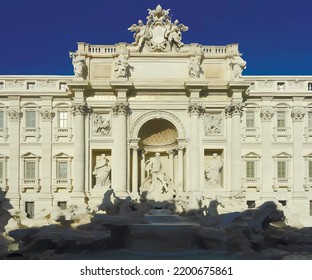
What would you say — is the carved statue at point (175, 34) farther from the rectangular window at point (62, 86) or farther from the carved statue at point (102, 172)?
the carved statue at point (102, 172)

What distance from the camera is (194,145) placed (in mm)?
28375

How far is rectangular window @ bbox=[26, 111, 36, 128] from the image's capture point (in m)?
29.9

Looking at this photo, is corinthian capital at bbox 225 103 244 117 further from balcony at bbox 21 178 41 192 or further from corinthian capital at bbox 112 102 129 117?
balcony at bbox 21 178 41 192

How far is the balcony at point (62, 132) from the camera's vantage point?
29641 mm

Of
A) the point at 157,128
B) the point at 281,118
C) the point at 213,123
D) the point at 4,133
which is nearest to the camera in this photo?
the point at 213,123

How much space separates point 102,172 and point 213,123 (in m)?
8.67

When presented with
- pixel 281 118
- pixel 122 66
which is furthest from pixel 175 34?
pixel 281 118

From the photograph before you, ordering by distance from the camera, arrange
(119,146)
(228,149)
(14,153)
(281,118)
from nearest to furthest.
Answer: (119,146) < (228,149) < (14,153) < (281,118)

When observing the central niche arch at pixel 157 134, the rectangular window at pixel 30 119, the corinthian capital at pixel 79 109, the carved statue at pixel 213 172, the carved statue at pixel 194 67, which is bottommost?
the carved statue at pixel 213 172

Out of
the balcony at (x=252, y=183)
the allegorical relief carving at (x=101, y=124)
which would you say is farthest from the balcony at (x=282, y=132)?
the allegorical relief carving at (x=101, y=124)

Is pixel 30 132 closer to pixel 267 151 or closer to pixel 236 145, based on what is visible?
pixel 236 145

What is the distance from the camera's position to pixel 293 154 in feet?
98.5

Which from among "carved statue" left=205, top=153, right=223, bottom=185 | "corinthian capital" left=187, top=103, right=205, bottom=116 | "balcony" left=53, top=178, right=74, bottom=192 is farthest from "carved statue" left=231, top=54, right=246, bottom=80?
"balcony" left=53, top=178, right=74, bottom=192

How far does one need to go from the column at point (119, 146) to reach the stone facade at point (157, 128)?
0.07 m
